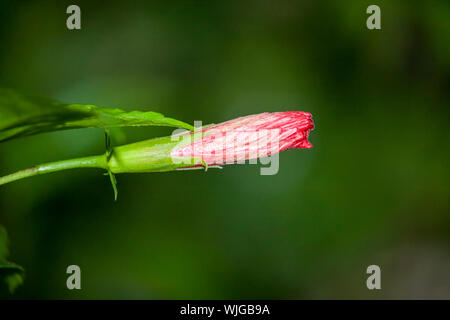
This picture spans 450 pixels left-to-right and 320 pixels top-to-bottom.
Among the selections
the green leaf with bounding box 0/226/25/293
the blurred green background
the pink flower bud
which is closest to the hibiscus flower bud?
the pink flower bud

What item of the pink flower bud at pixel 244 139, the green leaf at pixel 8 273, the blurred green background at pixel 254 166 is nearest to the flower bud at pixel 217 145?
the pink flower bud at pixel 244 139

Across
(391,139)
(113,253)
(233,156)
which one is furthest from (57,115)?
(391,139)

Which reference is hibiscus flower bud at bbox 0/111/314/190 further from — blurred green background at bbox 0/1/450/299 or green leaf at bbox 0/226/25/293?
blurred green background at bbox 0/1/450/299

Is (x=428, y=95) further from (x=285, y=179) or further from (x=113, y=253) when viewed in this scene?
(x=113, y=253)

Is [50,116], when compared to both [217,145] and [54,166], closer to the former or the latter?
[54,166]

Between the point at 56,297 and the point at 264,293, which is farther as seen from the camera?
the point at 264,293

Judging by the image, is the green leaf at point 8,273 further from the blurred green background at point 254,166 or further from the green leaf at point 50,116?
the blurred green background at point 254,166
